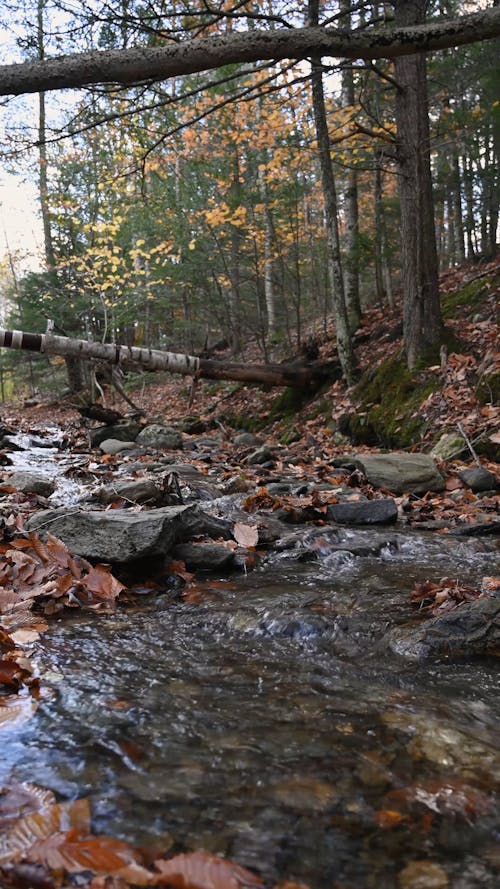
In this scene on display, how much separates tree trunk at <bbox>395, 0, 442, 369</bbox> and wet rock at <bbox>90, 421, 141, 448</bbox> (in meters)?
5.18

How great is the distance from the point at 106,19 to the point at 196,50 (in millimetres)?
1428

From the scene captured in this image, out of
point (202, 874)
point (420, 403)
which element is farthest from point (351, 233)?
point (202, 874)

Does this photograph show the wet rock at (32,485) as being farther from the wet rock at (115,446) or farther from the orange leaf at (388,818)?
the orange leaf at (388,818)

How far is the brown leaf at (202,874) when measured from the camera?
3.57 feet

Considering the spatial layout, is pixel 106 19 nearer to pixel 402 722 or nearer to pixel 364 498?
pixel 364 498

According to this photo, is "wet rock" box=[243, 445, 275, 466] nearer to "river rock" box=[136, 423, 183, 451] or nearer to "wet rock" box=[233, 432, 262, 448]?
"wet rock" box=[233, 432, 262, 448]

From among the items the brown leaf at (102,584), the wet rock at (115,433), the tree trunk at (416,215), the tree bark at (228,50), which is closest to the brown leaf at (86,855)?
the brown leaf at (102,584)

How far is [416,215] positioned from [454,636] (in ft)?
23.4

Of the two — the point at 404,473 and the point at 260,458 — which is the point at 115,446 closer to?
the point at 260,458

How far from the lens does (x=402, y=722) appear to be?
70.2 inches

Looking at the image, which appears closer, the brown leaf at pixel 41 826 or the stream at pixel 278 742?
the brown leaf at pixel 41 826

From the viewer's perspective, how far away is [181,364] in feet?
34.4

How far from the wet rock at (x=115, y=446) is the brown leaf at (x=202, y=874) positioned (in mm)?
7917

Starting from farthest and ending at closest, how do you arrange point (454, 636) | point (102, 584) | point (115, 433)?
1. point (115, 433)
2. point (102, 584)
3. point (454, 636)
